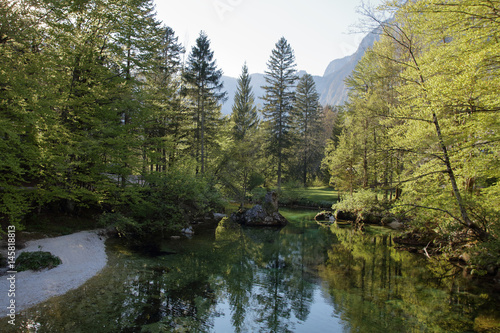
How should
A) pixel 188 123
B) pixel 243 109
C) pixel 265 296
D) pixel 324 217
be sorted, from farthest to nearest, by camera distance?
1. pixel 243 109
2. pixel 188 123
3. pixel 324 217
4. pixel 265 296

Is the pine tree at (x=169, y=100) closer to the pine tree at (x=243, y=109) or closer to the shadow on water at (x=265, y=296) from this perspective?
the shadow on water at (x=265, y=296)

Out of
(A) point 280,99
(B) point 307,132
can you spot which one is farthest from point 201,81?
(B) point 307,132

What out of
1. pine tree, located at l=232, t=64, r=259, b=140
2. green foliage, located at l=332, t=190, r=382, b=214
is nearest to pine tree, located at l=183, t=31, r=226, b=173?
green foliage, located at l=332, t=190, r=382, b=214

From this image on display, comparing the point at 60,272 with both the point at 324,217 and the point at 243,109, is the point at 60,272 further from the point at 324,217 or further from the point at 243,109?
the point at 243,109

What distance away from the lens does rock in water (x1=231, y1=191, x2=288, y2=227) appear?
790 inches

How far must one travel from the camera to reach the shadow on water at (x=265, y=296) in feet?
20.8

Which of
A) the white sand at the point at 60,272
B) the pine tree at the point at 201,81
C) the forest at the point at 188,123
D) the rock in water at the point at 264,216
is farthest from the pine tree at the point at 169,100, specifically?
the white sand at the point at 60,272

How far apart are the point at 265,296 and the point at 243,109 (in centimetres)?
3394

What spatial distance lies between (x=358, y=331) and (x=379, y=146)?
17598 millimetres

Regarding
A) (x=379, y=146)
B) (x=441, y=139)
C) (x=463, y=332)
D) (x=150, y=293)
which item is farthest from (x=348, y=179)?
(x=150, y=293)

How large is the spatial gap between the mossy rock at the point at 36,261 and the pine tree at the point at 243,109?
30661mm

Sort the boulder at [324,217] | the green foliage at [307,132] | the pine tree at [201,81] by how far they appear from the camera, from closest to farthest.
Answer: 1. the boulder at [324,217]
2. the pine tree at [201,81]
3. the green foliage at [307,132]

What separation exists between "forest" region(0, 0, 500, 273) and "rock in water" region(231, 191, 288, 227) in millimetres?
3204

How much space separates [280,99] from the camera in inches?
1330
